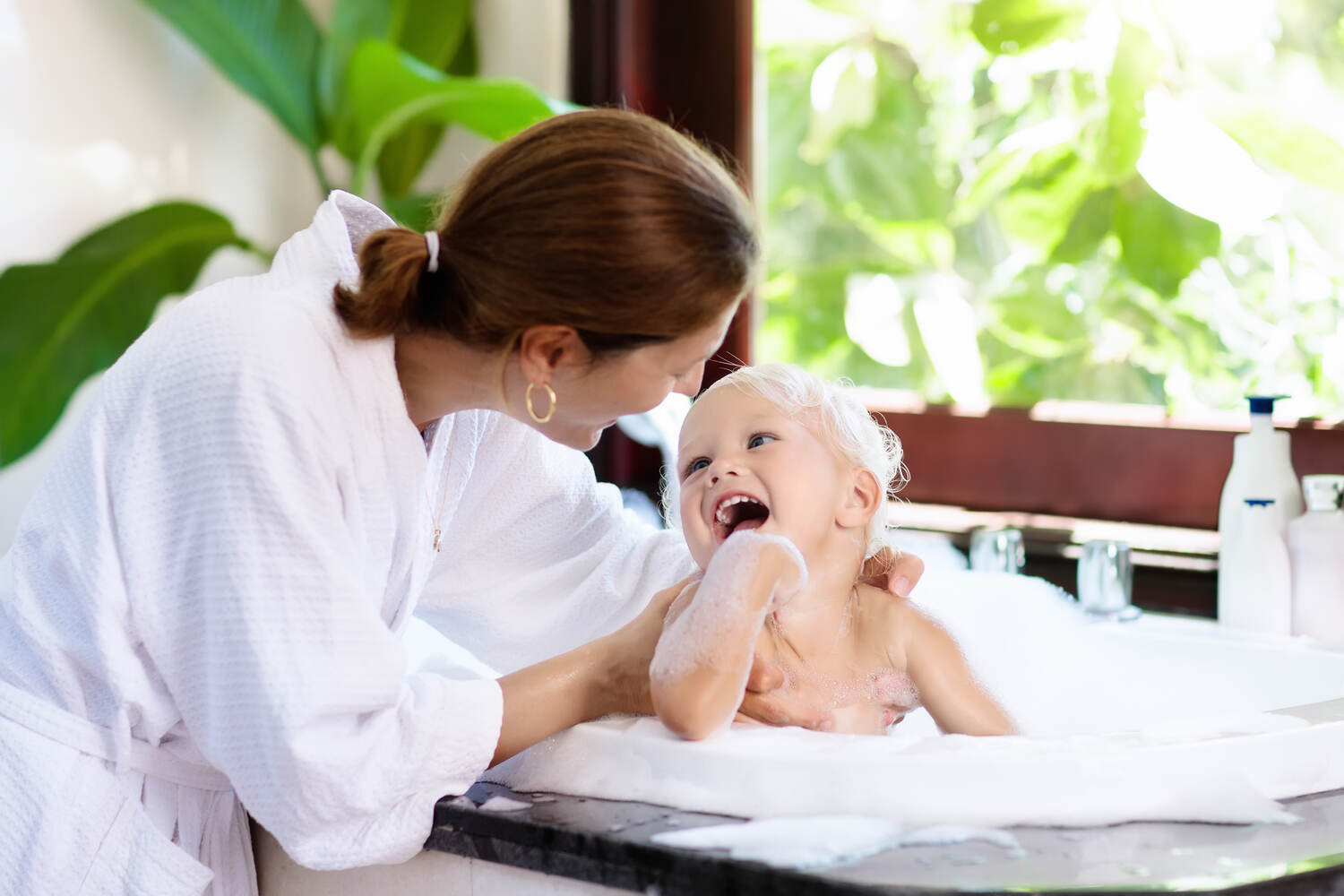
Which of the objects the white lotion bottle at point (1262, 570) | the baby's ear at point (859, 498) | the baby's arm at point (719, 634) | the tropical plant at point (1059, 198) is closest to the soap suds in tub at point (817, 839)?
the baby's arm at point (719, 634)

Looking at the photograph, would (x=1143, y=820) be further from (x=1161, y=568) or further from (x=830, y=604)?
(x=1161, y=568)

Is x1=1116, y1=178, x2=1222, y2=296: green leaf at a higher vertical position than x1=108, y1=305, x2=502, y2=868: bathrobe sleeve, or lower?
higher

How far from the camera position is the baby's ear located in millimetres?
1419

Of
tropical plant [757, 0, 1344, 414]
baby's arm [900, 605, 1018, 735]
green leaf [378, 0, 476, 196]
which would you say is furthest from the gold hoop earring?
green leaf [378, 0, 476, 196]

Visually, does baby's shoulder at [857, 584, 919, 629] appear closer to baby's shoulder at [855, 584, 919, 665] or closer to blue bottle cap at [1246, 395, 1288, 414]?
baby's shoulder at [855, 584, 919, 665]

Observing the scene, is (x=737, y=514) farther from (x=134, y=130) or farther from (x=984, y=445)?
(x=134, y=130)

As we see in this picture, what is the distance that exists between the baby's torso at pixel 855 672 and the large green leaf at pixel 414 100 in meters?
0.83

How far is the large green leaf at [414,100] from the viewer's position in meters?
1.87

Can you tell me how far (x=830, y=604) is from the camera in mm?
1433

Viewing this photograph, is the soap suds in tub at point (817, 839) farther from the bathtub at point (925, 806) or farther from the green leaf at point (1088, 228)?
the green leaf at point (1088, 228)

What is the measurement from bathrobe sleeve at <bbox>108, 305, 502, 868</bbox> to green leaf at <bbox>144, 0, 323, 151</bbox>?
1.05 m

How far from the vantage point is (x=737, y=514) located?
1394 mm

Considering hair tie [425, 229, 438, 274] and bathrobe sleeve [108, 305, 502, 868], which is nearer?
bathrobe sleeve [108, 305, 502, 868]

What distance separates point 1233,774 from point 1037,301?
1068mm
